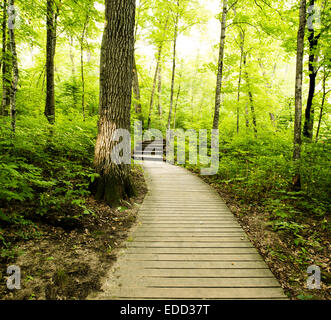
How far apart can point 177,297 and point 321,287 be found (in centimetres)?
219

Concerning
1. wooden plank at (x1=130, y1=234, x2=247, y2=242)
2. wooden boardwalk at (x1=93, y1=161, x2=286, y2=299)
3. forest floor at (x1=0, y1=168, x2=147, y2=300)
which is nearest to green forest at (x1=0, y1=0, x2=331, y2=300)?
forest floor at (x1=0, y1=168, x2=147, y2=300)

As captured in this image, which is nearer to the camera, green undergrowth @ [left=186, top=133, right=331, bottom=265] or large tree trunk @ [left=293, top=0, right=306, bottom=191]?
green undergrowth @ [left=186, top=133, right=331, bottom=265]

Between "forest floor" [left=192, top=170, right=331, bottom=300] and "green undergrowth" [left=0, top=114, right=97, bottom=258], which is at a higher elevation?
"green undergrowth" [left=0, top=114, right=97, bottom=258]

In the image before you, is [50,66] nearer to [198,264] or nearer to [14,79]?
[14,79]

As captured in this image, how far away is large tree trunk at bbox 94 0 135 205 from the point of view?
4.83 metres

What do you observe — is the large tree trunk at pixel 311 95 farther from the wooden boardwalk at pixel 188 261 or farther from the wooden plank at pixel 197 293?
the wooden plank at pixel 197 293

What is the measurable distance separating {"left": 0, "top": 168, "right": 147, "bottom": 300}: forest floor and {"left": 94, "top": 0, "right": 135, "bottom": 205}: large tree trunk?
797 mm

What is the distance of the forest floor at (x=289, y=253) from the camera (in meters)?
2.84

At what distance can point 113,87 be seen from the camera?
4.91 meters

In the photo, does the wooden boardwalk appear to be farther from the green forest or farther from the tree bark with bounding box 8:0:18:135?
the tree bark with bounding box 8:0:18:135

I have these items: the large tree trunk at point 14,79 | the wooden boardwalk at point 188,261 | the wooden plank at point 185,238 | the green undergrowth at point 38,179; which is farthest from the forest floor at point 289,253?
the large tree trunk at point 14,79

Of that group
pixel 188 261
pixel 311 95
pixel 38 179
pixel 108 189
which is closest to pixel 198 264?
pixel 188 261

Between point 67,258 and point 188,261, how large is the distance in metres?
1.98

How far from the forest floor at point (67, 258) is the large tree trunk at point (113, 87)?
797 mm
